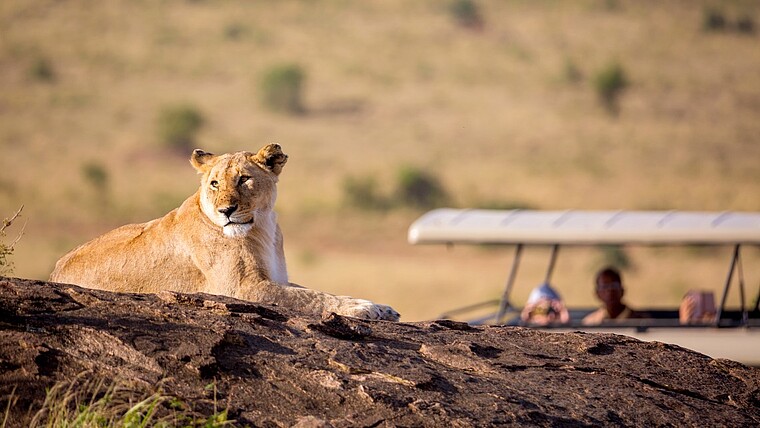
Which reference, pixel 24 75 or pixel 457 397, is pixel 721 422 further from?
pixel 24 75

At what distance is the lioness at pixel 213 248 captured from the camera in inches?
271

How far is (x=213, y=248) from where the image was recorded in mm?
6973

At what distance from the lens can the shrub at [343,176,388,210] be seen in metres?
37.4

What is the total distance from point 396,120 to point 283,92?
12.8 ft

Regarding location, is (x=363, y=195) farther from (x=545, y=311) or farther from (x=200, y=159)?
(x=200, y=159)

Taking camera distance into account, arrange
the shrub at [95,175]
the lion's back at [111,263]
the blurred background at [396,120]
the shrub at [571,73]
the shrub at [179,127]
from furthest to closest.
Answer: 1. the shrub at [571,73]
2. the shrub at [179,127]
3. the shrub at [95,175]
4. the blurred background at [396,120]
5. the lion's back at [111,263]

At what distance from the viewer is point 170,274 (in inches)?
279

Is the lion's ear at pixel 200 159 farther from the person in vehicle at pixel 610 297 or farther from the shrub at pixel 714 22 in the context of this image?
the shrub at pixel 714 22

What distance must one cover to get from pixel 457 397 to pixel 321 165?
34.3 m

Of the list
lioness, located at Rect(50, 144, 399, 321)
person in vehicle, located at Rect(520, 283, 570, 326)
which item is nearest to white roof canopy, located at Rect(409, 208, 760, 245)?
person in vehicle, located at Rect(520, 283, 570, 326)

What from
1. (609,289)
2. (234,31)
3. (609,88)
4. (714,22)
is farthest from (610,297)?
→ (714,22)

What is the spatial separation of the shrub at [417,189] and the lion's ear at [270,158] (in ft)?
99.9

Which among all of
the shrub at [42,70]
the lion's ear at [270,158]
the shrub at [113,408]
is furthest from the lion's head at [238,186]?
the shrub at [42,70]

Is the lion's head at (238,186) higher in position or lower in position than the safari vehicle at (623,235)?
lower
